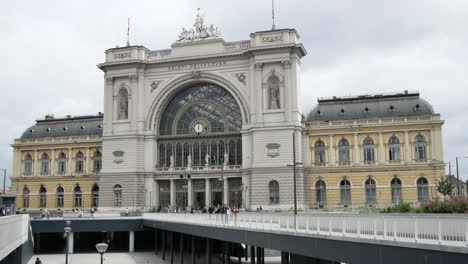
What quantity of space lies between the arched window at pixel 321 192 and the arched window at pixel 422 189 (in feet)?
41.2

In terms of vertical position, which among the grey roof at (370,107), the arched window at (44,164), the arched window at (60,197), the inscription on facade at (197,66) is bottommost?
the arched window at (60,197)

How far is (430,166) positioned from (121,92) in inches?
1843

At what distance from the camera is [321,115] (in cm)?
8481

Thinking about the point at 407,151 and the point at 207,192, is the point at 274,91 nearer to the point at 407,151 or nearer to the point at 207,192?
the point at 207,192

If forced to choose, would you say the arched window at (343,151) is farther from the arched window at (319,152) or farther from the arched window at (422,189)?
the arched window at (422,189)

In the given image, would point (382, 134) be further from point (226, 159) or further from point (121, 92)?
point (121, 92)

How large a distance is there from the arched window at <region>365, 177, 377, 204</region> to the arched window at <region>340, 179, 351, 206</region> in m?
2.43

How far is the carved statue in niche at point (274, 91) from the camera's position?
267ft

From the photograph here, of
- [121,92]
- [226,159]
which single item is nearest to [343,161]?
[226,159]

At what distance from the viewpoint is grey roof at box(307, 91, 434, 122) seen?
265ft

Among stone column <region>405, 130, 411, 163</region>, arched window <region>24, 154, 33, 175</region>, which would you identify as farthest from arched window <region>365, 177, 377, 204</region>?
arched window <region>24, 154, 33, 175</region>

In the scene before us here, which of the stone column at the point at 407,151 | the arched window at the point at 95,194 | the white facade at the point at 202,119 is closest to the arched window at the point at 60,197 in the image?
the arched window at the point at 95,194

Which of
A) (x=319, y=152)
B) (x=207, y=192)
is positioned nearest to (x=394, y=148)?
(x=319, y=152)

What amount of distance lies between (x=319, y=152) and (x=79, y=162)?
41.1m
